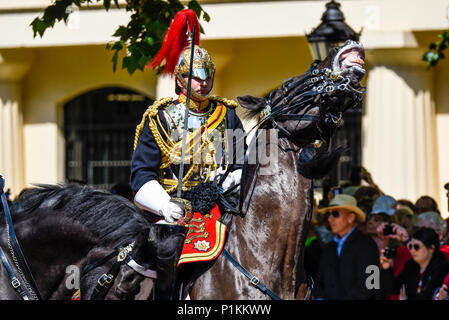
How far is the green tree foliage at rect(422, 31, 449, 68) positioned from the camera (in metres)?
11.1

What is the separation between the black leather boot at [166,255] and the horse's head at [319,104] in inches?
30.2

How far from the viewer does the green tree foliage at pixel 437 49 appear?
36.3 ft

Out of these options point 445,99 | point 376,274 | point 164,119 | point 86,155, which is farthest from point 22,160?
point 164,119

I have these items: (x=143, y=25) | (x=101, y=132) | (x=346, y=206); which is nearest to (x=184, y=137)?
(x=143, y=25)

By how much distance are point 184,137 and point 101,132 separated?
959 centimetres

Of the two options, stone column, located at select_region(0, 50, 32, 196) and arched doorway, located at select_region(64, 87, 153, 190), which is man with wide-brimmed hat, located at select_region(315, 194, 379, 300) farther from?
stone column, located at select_region(0, 50, 32, 196)

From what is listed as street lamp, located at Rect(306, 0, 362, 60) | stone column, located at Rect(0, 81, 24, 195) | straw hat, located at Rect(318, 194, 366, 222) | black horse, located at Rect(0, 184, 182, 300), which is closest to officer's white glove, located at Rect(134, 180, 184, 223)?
black horse, located at Rect(0, 184, 182, 300)

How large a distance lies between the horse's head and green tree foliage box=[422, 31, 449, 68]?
220 inches

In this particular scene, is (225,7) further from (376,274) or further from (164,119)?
(164,119)

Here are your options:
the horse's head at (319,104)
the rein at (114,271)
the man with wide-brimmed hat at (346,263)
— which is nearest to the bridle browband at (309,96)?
the horse's head at (319,104)

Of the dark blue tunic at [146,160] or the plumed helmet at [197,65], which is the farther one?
the plumed helmet at [197,65]

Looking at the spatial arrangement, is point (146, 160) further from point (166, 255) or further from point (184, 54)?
point (166, 255)

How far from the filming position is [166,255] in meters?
5.28

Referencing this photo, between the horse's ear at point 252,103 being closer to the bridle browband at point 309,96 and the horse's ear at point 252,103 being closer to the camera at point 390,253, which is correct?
the bridle browband at point 309,96
